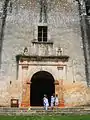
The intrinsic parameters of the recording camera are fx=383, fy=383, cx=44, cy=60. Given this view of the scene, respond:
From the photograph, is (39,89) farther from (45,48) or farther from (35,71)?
(45,48)

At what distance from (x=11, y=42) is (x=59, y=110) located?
6.73 m

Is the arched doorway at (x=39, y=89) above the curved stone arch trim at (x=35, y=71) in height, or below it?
below

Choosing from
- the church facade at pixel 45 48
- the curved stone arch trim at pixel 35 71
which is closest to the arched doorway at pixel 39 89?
the church facade at pixel 45 48

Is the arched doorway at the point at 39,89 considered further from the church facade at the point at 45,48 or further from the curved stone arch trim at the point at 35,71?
the curved stone arch trim at the point at 35,71

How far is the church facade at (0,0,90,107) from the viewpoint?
25.8 meters

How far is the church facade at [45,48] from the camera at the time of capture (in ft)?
84.6

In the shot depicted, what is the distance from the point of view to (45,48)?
26.8 m

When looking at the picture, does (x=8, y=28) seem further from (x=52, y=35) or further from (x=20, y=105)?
(x=20, y=105)

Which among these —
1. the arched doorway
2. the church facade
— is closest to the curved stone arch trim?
the church facade

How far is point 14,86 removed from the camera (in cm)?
2570

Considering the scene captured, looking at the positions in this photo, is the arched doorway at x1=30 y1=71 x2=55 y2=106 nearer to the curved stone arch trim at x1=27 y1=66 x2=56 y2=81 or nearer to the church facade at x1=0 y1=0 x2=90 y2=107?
the church facade at x1=0 y1=0 x2=90 y2=107

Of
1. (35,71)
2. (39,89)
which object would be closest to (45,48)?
(35,71)

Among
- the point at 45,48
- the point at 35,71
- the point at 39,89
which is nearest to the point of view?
the point at 35,71

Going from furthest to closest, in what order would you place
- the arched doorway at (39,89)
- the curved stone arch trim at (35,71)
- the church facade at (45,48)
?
the arched doorway at (39,89)
the curved stone arch trim at (35,71)
the church facade at (45,48)
